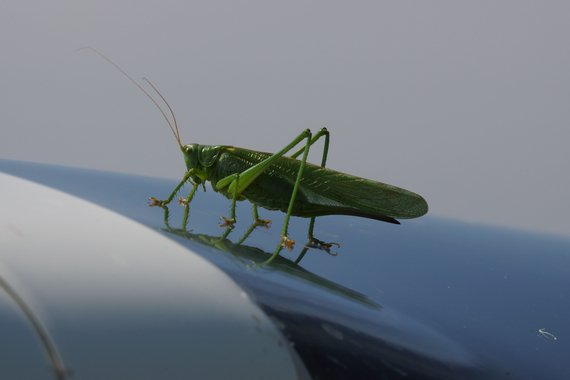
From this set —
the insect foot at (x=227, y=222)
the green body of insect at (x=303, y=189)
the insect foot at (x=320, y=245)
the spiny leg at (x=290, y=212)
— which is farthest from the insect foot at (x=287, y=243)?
the green body of insect at (x=303, y=189)

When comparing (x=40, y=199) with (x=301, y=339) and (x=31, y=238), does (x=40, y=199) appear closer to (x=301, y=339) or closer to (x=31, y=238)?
(x=31, y=238)

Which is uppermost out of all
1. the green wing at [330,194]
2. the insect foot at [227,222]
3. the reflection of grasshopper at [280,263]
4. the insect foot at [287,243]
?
the green wing at [330,194]

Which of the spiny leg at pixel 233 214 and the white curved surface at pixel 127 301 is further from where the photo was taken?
the spiny leg at pixel 233 214

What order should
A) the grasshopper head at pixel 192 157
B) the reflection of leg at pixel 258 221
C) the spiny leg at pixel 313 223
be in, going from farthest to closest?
1. the grasshopper head at pixel 192 157
2. the reflection of leg at pixel 258 221
3. the spiny leg at pixel 313 223

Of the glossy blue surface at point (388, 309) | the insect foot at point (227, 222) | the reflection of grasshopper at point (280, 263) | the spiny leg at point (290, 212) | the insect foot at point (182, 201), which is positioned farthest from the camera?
the insect foot at point (182, 201)

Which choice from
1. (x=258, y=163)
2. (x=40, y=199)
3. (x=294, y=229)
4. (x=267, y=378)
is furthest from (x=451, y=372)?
(x=258, y=163)

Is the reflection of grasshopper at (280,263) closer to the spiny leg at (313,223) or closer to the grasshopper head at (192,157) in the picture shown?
the spiny leg at (313,223)

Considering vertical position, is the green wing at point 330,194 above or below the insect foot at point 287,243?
above
